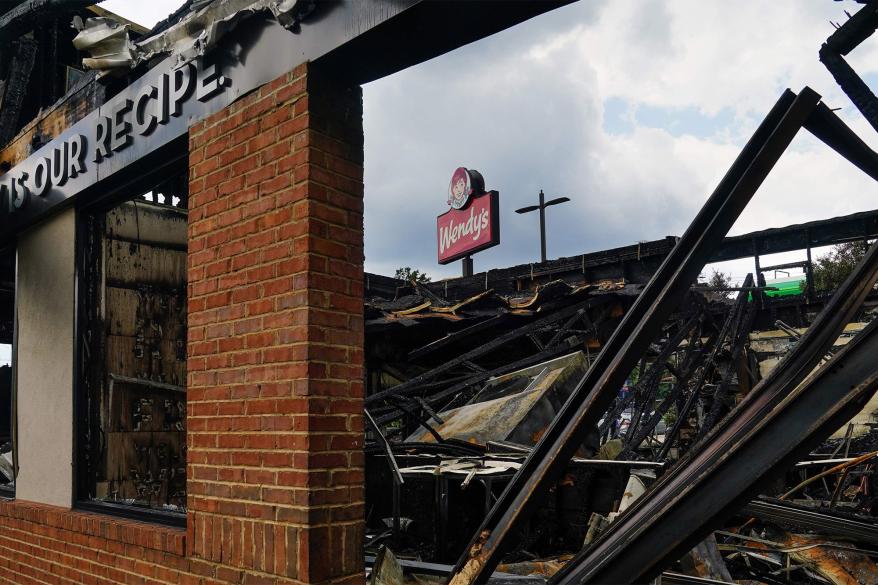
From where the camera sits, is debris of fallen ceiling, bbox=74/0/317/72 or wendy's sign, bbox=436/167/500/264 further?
wendy's sign, bbox=436/167/500/264

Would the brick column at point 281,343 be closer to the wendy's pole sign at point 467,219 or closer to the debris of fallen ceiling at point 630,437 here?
the debris of fallen ceiling at point 630,437

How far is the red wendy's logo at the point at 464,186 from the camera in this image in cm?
2294

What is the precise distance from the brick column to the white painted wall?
6.12 ft

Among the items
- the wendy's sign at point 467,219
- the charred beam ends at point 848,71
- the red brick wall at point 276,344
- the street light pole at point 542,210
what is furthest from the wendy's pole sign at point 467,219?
the red brick wall at point 276,344

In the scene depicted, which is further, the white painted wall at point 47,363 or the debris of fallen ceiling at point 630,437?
the white painted wall at point 47,363

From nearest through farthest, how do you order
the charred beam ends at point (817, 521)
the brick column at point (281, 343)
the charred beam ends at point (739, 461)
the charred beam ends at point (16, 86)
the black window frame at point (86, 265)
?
the charred beam ends at point (739, 461) → the brick column at point (281, 343) → the charred beam ends at point (817, 521) → the black window frame at point (86, 265) → the charred beam ends at point (16, 86)

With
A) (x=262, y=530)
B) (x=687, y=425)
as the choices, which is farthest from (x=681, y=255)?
(x=687, y=425)

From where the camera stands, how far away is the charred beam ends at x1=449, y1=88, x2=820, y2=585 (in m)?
2.64

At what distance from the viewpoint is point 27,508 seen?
17.1 feet

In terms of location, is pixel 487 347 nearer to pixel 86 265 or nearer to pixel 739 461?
pixel 86 265

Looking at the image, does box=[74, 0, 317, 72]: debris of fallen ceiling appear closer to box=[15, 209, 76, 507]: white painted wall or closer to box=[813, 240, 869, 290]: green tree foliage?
box=[15, 209, 76, 507]: white painted wall

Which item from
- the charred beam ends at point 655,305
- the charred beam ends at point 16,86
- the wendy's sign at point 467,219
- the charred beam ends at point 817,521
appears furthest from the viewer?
the wendy's sign at point 467,219

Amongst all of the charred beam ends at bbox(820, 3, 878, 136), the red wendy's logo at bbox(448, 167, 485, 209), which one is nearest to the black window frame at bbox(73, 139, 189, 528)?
the charred beam ends at bbox(820, 3, 878, 136)

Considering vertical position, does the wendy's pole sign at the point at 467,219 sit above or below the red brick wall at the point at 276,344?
above
